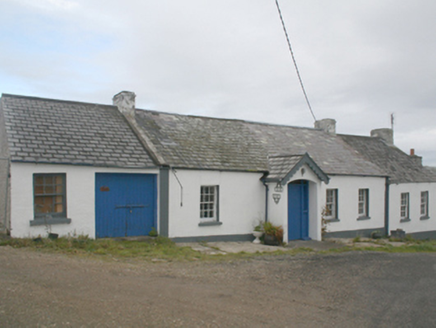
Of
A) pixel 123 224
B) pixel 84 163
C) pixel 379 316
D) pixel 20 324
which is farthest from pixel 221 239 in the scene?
pixel 20 324

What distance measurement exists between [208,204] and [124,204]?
3.33 meters

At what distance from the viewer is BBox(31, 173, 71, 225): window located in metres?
11.9

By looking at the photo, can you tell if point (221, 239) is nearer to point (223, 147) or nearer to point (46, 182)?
point (223, 147)

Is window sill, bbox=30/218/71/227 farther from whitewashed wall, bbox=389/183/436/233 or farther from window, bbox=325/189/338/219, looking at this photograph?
whitewashed wall, bbox=389/183/436/233

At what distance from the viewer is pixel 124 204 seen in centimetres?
1348

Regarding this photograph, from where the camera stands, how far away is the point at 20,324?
195 inches

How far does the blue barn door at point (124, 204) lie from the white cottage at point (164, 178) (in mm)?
35

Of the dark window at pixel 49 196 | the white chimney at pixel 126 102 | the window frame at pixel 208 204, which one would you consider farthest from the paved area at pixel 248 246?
the white chimney at pixel 126 102

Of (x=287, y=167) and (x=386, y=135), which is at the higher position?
(x=386, y=135)

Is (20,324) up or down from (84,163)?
down

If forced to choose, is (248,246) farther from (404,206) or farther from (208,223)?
(404,206)

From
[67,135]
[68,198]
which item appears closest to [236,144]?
[67,135]

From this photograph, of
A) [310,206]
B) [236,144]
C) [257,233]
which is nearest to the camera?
[257,233]

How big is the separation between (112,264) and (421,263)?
29.4ft
